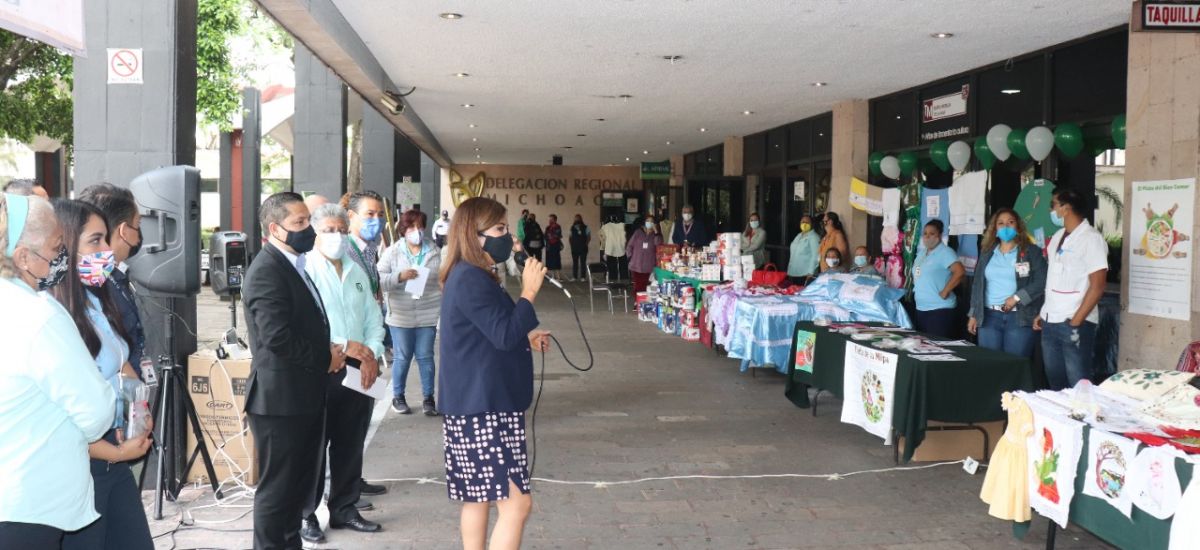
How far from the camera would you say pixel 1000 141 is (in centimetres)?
848

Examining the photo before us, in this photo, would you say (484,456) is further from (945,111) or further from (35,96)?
(35,96)

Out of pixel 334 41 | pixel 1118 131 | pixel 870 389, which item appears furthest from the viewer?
pixel 334 41

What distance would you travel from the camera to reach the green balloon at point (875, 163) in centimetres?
1123

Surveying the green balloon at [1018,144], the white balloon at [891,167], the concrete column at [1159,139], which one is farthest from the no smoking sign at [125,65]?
the white balloon at [891,167]

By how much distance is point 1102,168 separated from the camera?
7539 mm

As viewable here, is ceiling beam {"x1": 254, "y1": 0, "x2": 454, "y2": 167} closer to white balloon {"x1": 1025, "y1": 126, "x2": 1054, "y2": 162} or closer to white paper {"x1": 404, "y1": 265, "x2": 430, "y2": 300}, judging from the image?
white paper {"x1": 404, "y1": 265, "x2": 430, "y2": 300}

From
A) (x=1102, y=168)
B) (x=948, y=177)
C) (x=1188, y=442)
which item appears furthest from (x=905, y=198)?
(x=1188, y=442)

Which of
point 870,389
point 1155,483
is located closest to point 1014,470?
point 1155,483

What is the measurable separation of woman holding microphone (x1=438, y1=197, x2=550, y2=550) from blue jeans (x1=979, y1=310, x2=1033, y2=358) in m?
4.66

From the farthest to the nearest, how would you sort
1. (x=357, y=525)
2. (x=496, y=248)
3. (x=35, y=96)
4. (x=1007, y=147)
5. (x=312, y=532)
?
(x=35, y=96), (x=1007, y=147), (x=357, y=525), (x=312, y=532), (x=496, y=248)

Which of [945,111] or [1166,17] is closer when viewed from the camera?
[1166,17]

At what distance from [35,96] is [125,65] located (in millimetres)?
9551

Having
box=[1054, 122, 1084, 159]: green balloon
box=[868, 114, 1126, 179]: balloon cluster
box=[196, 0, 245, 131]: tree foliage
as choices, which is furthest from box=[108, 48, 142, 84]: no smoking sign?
box=[196, 0, 245, 131]: tree foliage

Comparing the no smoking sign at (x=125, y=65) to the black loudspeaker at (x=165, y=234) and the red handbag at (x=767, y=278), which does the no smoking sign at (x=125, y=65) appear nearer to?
the black loudspeaker at (x=165, y=234)
